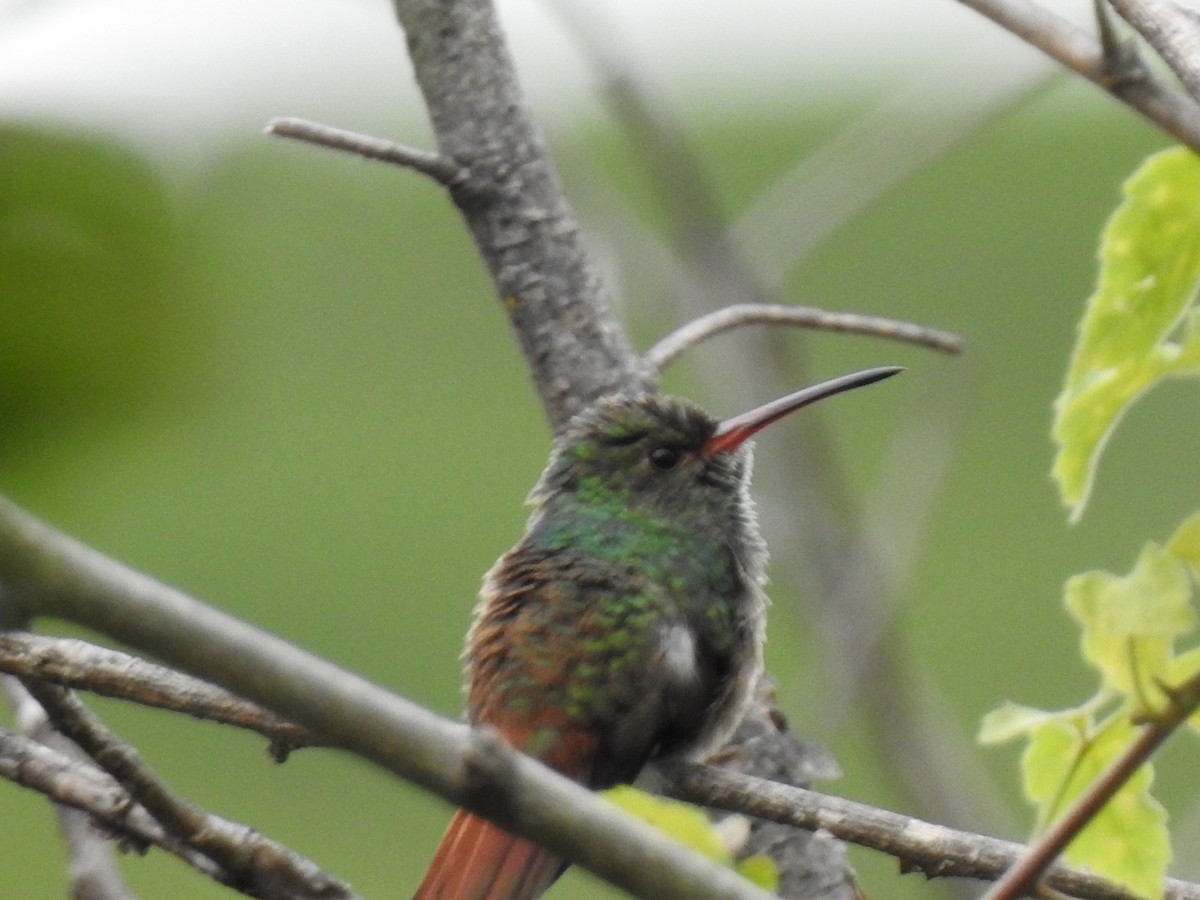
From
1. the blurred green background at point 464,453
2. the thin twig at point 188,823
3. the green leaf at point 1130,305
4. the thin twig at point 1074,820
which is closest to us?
the thin twig at point 1074,820

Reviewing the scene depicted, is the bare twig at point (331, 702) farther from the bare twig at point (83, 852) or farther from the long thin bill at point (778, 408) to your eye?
the long thin bill at point (778, 408)

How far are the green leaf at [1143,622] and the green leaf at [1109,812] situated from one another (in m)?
0.16

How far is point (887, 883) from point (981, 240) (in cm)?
461

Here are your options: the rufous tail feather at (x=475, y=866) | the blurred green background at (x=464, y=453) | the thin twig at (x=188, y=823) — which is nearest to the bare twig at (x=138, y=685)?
the thin twig at (x=188, y=823)

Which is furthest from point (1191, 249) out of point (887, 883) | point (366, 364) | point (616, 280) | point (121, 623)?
point (366, 364)

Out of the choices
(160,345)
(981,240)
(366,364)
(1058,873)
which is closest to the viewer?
(1058,873)

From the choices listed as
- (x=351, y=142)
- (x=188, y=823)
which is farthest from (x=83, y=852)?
(x=351, y=142)

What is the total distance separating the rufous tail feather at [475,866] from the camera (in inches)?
88.7

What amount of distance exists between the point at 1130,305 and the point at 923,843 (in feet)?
2.37

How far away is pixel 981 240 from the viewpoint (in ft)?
37.0

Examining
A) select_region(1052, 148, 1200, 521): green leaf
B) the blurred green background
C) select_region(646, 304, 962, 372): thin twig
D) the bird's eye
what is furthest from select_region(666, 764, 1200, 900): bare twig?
the blurred green background

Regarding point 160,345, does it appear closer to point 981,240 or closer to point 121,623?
point 121,623

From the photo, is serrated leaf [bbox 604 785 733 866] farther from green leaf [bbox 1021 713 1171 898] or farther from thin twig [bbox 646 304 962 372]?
thin twig [bbox 646 304 962 372]

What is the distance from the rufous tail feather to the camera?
7.39 feet
